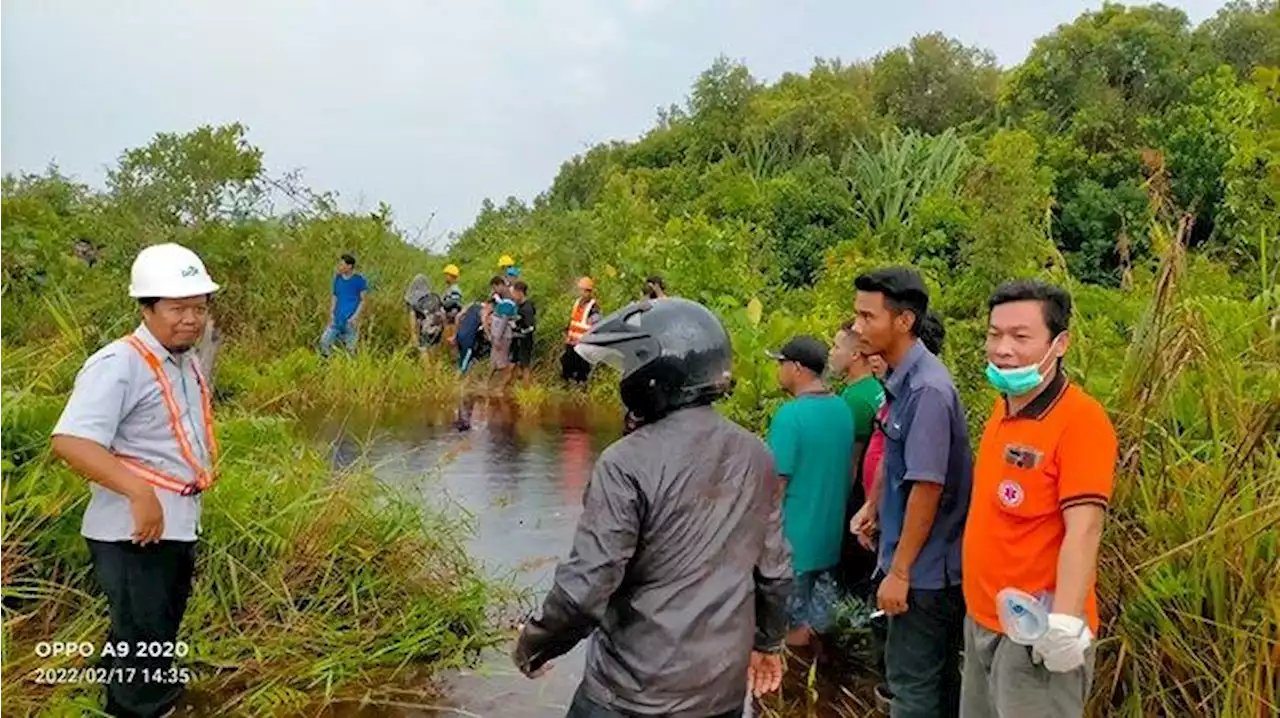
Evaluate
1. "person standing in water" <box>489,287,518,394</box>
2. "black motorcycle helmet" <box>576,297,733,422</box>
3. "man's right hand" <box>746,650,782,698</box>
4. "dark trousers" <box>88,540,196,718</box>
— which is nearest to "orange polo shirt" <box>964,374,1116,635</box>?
"man's right hand" <box>746,650,782,698</box>

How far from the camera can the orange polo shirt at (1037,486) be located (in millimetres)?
2934

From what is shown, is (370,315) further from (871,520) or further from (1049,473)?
(1049,473)

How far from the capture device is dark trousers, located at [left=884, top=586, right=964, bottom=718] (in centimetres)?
368

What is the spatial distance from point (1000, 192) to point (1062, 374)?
8896mm

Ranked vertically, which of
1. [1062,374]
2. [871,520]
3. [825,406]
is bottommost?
[871,520]

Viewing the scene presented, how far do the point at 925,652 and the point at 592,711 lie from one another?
144 centimetres

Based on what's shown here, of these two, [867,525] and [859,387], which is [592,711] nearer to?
[867,525]

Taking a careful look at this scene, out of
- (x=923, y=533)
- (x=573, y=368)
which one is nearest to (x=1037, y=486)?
(x=923, y=533)

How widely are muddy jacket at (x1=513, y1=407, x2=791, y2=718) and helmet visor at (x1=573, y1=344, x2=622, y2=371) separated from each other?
18 cm

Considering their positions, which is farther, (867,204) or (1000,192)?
(867,204)

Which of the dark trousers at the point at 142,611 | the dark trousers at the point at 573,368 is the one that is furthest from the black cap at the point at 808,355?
the dark trousers at the point at 573,368

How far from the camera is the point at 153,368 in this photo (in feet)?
12.6

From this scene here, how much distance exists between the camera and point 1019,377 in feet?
10.2

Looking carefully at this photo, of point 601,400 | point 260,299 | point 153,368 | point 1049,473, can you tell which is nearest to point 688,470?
point 1049,473
